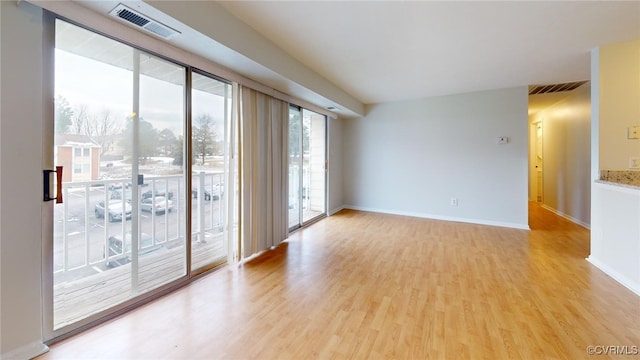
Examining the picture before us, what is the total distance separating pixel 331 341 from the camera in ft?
5.40

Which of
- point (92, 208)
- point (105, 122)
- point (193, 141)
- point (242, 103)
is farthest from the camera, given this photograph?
point (242, 103)

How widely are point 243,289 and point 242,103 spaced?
198 cm

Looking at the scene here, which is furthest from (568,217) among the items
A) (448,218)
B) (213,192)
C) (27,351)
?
(27,351)

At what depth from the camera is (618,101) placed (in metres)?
2.74

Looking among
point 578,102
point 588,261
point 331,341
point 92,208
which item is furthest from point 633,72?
point 92,208

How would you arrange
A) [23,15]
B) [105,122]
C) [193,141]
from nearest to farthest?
[23,15], [105,122], [193,141]

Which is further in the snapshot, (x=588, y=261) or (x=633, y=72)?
(x=588, y=261)

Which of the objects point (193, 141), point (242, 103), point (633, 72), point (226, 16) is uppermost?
point (226, 16)

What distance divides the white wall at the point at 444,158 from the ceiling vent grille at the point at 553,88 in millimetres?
512

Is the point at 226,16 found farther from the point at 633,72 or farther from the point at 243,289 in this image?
the point at 633,72

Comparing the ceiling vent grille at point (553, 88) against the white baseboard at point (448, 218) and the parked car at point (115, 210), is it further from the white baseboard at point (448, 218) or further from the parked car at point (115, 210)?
the parked car at point (115, 210)

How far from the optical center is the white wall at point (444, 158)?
177 inches

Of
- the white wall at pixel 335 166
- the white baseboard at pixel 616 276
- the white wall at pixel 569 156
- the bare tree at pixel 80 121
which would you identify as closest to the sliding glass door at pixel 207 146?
the bare tree at pixel 80 121
